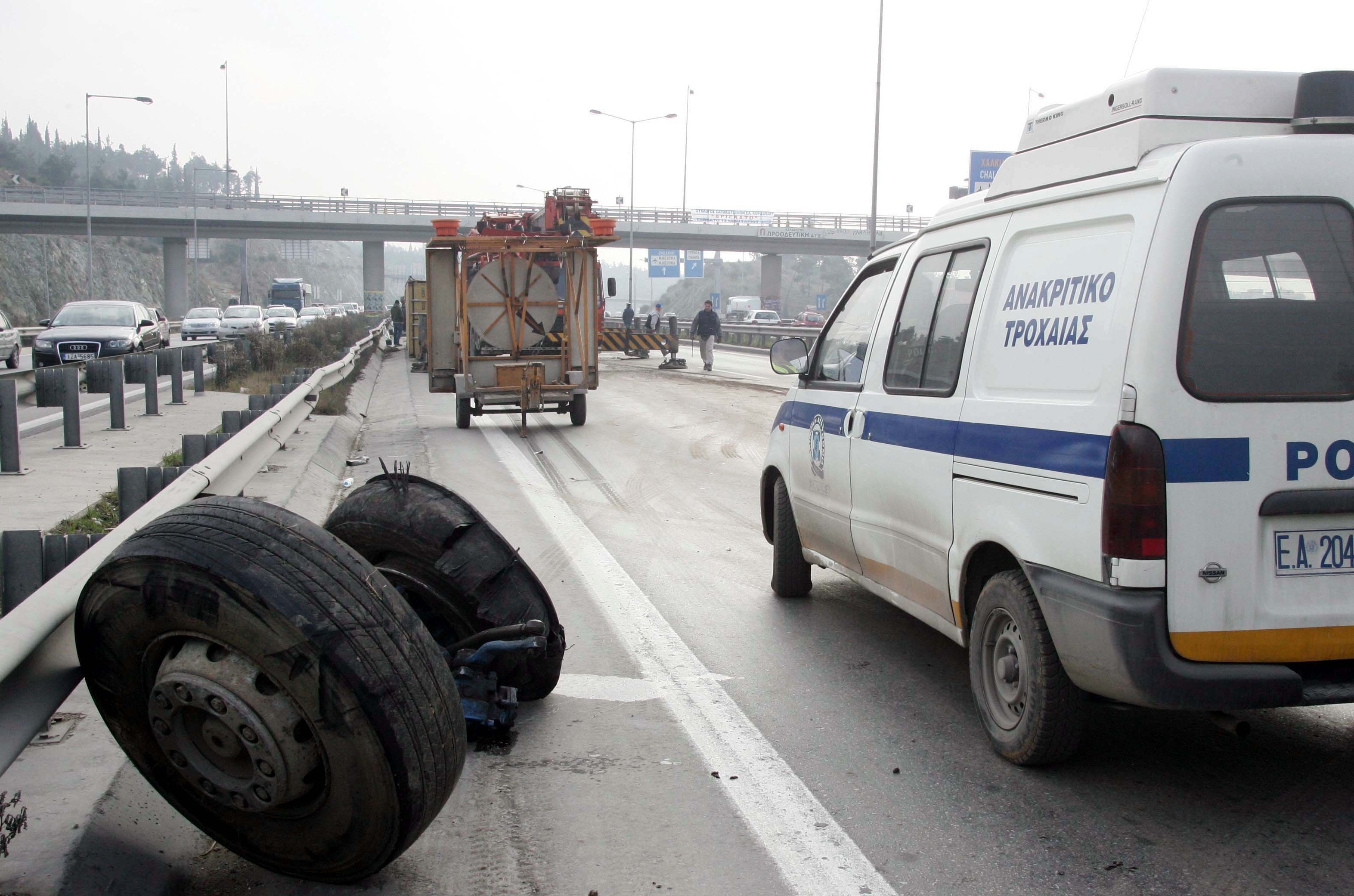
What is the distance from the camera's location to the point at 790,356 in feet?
22.4

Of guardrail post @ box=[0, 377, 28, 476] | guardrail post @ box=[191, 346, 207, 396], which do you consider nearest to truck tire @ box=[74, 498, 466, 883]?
guardrail post @ box=[0, 377, 28, 476]

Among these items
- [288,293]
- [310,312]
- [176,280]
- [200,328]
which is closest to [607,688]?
[200,328]

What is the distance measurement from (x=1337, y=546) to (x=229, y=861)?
11.7ft

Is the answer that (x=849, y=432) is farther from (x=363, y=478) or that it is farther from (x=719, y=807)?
(x=363, y=478)

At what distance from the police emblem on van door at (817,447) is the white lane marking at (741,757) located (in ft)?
3.75

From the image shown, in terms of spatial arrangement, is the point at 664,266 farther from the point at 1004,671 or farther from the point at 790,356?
the point at 1004,671

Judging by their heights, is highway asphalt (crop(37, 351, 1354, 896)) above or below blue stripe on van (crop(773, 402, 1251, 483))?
below

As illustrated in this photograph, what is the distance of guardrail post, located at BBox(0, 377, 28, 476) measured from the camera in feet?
33.8

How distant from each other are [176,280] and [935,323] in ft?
258

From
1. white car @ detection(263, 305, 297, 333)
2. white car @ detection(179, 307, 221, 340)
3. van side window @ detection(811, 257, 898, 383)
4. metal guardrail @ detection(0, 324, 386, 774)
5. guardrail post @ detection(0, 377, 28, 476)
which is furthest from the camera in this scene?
white car @ detection(263, 305, 297, 333)

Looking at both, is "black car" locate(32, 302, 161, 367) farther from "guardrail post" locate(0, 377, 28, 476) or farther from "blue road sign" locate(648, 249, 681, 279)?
"blue road sign" locate(648, 249, 681, 279)

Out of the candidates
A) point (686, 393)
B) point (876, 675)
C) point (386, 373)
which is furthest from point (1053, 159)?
point (386, 373)

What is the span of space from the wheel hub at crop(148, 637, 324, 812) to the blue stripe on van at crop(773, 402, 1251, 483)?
8.07 ft

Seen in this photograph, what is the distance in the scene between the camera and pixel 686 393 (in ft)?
76.7
